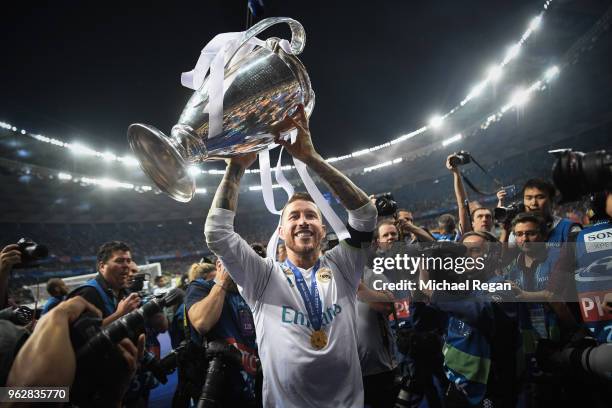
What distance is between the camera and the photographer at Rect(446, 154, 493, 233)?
9.84ft

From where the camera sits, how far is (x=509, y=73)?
1580 cm

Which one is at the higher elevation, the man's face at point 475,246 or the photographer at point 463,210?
the photographer at point 463,210

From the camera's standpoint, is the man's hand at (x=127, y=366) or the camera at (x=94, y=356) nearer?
the camera at (x=94, y=356)

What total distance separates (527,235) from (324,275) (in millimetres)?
1757

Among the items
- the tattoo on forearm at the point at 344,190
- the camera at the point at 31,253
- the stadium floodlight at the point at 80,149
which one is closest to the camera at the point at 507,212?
the tattoo on forearm at the point at 344,190

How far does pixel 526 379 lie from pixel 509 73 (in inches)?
699

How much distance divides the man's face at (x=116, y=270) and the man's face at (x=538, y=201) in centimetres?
345

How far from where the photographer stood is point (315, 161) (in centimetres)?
138

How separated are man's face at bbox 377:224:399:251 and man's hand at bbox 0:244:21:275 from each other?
2.75m

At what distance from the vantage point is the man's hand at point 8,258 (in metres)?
2.26

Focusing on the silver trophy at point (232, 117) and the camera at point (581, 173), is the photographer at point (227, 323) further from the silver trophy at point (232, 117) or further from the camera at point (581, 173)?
the camera at point (581, 173)

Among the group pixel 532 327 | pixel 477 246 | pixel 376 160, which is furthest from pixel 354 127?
pixel 376 160

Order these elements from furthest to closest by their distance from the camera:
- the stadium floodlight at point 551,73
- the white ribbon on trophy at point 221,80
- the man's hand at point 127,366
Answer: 1. the stadium floodlight at point 551,73
2. the man's hand at point 127,366
3. the white ribbon on trophy at point 221,80

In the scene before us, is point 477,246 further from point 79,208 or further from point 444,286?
point 79,208
